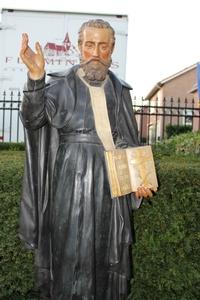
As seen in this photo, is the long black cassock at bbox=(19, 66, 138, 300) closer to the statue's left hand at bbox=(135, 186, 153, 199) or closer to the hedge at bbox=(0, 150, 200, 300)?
the statue's left hand at bbox=(135, 186, 153, 199)

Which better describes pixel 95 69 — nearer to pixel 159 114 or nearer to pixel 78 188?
pixel 78 188

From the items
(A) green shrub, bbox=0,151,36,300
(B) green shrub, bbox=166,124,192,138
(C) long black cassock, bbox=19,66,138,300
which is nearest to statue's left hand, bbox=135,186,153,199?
(C) long black cassock, bbox=19,66,138,300

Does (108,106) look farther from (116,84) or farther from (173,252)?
(173,252)

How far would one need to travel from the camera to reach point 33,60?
2.69m

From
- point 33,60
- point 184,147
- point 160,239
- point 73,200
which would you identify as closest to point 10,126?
point 184,147

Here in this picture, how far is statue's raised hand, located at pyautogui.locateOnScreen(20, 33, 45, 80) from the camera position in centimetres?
268

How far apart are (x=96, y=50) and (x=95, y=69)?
0.36 ft

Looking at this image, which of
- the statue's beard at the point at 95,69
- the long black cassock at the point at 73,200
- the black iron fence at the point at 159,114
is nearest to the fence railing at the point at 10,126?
A: the black iron fence at the point at 159,114

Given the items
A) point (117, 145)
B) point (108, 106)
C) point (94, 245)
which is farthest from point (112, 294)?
point (108, 106)

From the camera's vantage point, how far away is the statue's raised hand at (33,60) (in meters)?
2.68

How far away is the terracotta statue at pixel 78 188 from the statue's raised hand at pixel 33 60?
0.19 m

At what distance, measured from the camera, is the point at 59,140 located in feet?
10.0

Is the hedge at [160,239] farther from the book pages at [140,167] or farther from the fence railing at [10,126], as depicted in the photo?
the fence railing at [10,126]

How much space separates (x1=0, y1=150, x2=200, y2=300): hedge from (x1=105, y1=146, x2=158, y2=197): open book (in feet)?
6.31
